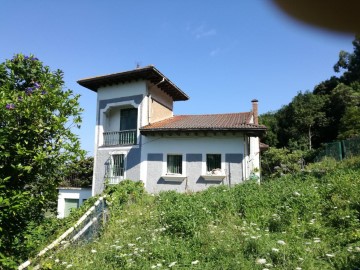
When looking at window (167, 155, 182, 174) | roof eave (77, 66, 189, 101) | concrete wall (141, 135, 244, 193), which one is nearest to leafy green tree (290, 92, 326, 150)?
roof eave (77, 66, 189, 101)

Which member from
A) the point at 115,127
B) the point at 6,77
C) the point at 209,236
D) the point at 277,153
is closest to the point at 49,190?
the point at 6,77

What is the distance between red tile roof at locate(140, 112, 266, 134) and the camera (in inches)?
581

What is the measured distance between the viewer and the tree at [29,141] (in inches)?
172

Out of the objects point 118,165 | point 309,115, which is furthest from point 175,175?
point 309,115

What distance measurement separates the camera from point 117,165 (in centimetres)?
1741

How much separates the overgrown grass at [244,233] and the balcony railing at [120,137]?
7.70 m

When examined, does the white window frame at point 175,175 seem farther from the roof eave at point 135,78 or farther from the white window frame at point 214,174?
the roof eave at point 135,78

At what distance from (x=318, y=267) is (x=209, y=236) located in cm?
234

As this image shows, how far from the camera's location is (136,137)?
1700 centimetres

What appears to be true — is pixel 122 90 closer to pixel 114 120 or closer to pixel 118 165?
pixel 114 120

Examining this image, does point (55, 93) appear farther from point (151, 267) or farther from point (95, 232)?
point (95, 232)

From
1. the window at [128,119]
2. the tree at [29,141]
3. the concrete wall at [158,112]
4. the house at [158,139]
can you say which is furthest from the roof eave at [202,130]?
the tree at [29,141]

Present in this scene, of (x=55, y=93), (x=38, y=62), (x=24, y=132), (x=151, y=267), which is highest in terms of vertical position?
(x=38, y=62)

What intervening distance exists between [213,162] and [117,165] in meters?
5.67
